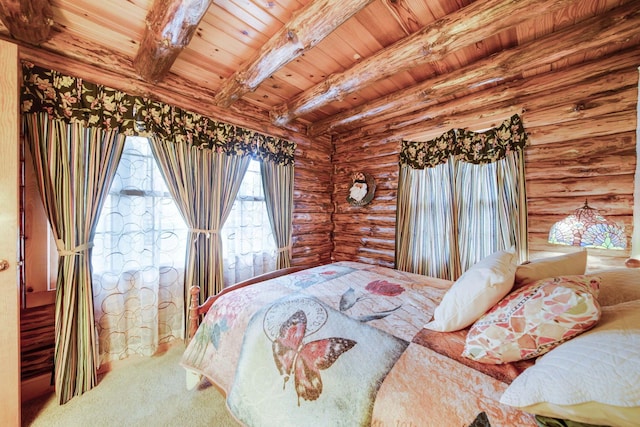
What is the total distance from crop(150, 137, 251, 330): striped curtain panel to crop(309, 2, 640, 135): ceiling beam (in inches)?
67.8

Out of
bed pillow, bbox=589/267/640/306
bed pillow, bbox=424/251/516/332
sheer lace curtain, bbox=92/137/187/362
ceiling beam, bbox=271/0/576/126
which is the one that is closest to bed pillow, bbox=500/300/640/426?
bed pillow, bbox=424/251/516/332

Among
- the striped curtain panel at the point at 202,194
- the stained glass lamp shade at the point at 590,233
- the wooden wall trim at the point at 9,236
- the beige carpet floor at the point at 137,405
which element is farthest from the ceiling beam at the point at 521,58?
the beige carpet floor at the point at 137,405

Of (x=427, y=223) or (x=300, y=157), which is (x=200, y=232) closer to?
(x=300, y=157)

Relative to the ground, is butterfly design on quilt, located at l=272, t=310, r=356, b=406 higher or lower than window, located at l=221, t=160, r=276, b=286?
lower

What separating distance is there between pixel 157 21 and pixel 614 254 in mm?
3628

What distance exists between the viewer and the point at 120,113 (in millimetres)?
1853

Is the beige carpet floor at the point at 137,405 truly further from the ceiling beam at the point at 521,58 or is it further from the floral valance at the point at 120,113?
the ceiling beam at the point at 521,58

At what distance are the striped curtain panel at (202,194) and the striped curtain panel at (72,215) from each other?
444mm

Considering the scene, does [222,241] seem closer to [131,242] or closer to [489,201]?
[131,242]

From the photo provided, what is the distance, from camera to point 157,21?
1.37 meters

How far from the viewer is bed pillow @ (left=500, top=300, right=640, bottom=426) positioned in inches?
20.7

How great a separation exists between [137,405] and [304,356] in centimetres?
144

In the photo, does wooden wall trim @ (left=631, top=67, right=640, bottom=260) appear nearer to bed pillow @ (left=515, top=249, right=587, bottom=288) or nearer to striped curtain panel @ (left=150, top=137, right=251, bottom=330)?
bed pillow @ (left=515, top=249, right=587, bottom=288)

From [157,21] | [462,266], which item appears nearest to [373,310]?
[462,266]
